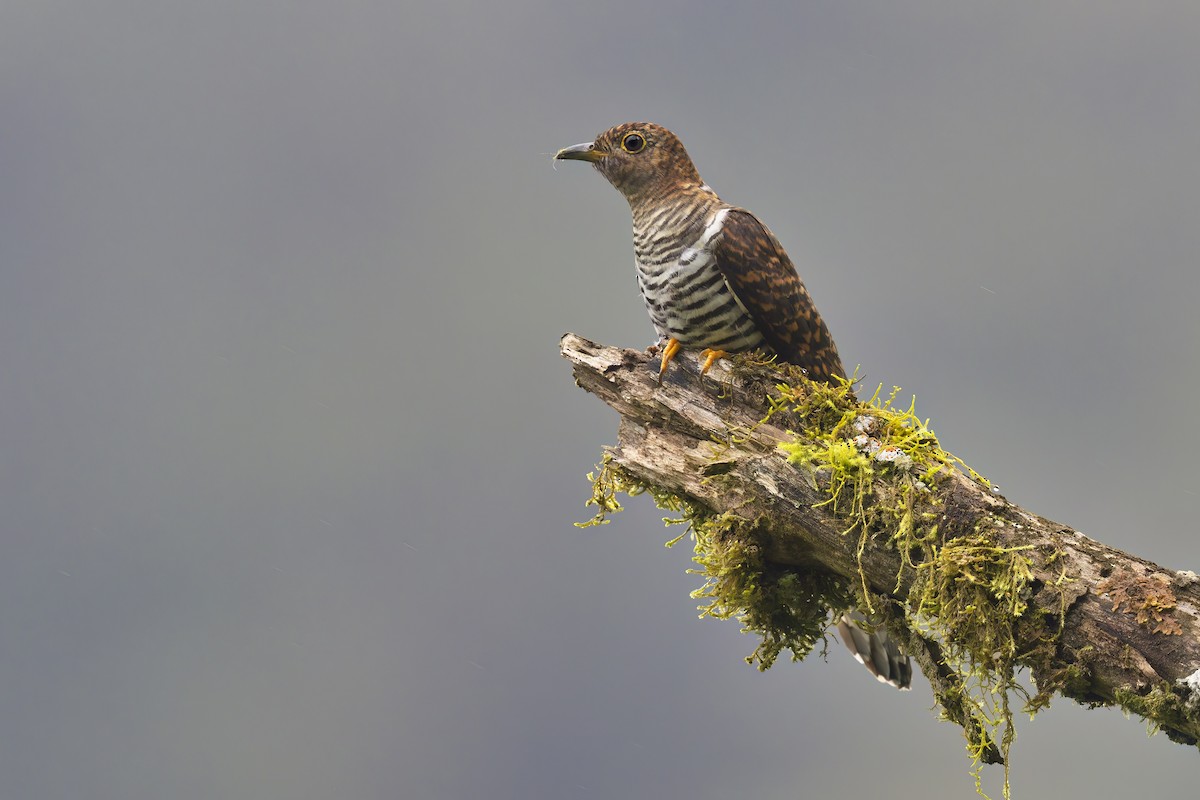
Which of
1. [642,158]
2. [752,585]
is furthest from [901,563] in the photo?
[642,158]

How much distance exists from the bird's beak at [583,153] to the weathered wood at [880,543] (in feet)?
3.75

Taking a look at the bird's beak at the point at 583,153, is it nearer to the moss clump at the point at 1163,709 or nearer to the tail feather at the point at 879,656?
the tail feather at the point at 879,656

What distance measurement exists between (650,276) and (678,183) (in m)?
0.53

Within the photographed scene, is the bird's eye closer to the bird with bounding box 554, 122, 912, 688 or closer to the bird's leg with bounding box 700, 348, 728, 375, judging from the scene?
the bird with bounding box 554, 122, 912, 688

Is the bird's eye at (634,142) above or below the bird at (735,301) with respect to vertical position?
above

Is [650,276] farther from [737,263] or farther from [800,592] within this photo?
[800,592]

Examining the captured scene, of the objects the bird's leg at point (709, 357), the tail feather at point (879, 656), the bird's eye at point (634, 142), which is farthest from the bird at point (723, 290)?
the tail feather at point (879, 656)

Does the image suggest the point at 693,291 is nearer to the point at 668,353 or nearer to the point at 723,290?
the point at 723,290

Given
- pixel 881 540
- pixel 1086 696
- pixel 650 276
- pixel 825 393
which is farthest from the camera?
pixel 650 276

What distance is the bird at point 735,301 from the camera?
4.43 metres

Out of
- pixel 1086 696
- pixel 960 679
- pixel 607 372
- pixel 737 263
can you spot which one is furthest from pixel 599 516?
pixel 1086 696

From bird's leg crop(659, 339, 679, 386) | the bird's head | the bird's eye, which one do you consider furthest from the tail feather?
the bird's eye

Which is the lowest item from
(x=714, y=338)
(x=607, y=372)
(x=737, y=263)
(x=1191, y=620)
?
(x=1191, y=620)

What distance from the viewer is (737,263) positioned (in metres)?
4.44
